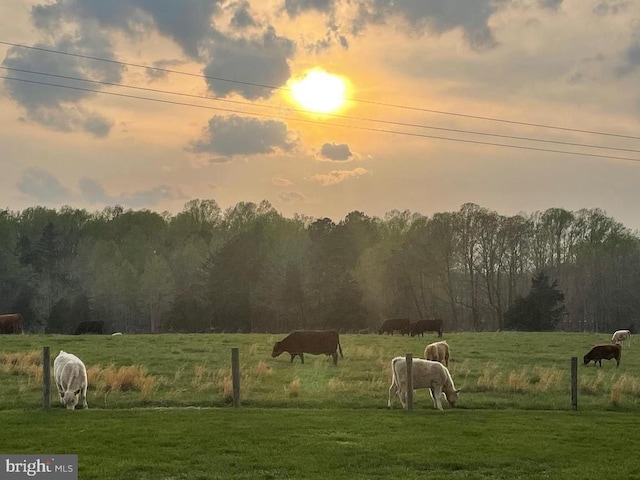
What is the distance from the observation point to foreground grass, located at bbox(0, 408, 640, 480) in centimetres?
1056

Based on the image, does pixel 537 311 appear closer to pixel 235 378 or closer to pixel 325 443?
pixel 235 378

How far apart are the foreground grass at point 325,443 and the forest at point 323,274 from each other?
1964 inches

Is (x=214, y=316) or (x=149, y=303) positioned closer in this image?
(x=214, y=316)

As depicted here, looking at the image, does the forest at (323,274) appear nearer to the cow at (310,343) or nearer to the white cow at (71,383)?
the cow at (310,343)

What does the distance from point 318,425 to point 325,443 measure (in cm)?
180

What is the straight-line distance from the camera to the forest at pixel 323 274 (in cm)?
6862

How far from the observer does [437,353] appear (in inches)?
1069

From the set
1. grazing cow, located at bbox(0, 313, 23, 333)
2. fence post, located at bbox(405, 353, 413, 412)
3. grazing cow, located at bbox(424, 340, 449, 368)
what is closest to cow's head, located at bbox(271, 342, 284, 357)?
grazing cow, located at bbox(424, 340, 449, 368)

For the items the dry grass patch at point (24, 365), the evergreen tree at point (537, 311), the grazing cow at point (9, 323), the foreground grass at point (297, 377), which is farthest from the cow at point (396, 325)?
the dry grass patch at point (24, 365)

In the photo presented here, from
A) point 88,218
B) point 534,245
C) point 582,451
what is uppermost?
point 88,218

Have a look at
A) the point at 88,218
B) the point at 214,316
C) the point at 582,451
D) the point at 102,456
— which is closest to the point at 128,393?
the point at 102,456

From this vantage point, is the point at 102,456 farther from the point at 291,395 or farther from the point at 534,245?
the point at 534,245

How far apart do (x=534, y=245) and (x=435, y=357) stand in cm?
6298

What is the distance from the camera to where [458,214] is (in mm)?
74875
